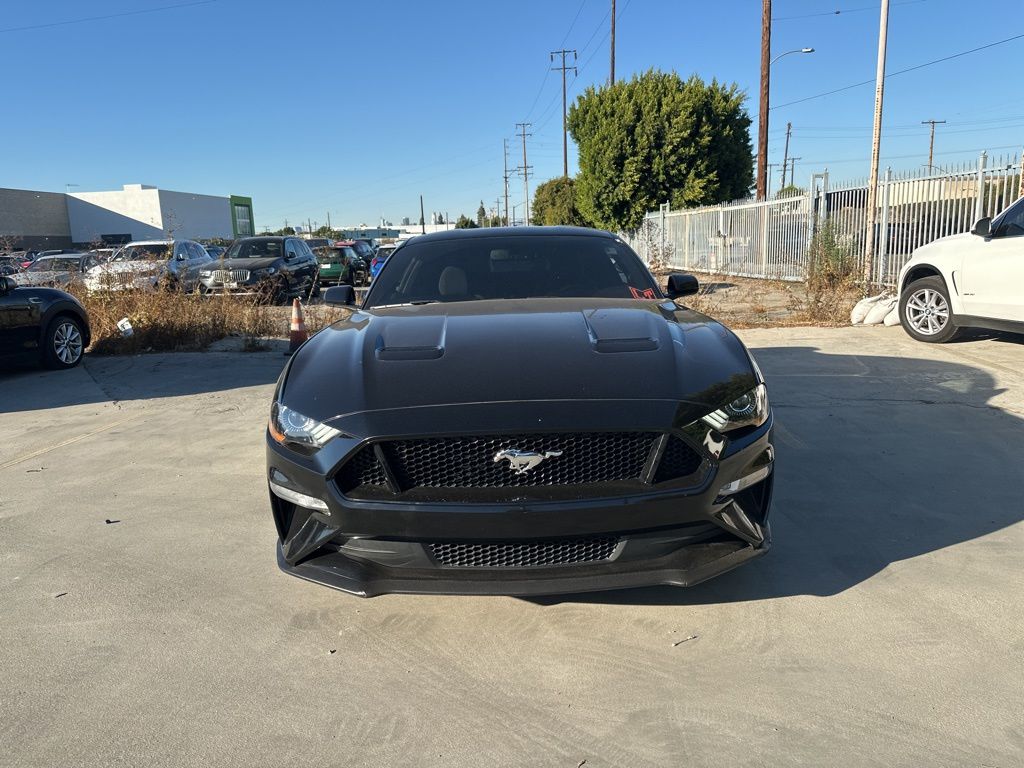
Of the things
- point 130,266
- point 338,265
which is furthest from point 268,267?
point 338,265

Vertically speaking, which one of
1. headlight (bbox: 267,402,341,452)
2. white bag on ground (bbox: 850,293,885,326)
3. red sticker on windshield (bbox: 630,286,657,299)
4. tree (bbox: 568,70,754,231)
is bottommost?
white bag on ground (bbox: 850,293,885,326)

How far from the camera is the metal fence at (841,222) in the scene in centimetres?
1191

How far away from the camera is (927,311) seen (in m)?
8.69

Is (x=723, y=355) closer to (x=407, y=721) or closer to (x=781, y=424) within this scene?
(x=407, y=721)

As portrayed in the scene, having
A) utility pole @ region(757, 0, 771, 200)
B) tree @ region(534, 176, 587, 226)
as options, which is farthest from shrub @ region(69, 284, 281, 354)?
tree @ region(534, 176, 587, 226)

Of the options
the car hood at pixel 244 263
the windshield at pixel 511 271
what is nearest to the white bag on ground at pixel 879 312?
the windshield at pixel 511 271

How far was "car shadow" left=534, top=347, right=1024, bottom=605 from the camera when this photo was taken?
3250 millimetres

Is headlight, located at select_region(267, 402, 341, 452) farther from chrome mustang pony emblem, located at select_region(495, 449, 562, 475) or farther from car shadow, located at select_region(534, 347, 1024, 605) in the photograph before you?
car shadow, located at select_region(534, 347, 1024, 605)

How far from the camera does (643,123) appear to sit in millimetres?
28516

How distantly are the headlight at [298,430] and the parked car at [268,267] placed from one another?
12.7m

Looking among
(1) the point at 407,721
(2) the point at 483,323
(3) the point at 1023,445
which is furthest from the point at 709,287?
(1) the point at 407,721

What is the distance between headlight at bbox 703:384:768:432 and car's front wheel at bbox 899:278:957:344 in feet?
21.8

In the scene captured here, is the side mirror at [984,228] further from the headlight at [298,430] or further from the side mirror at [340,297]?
the headlight at [298,430]

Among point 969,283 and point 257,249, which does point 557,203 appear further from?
point 969,283
